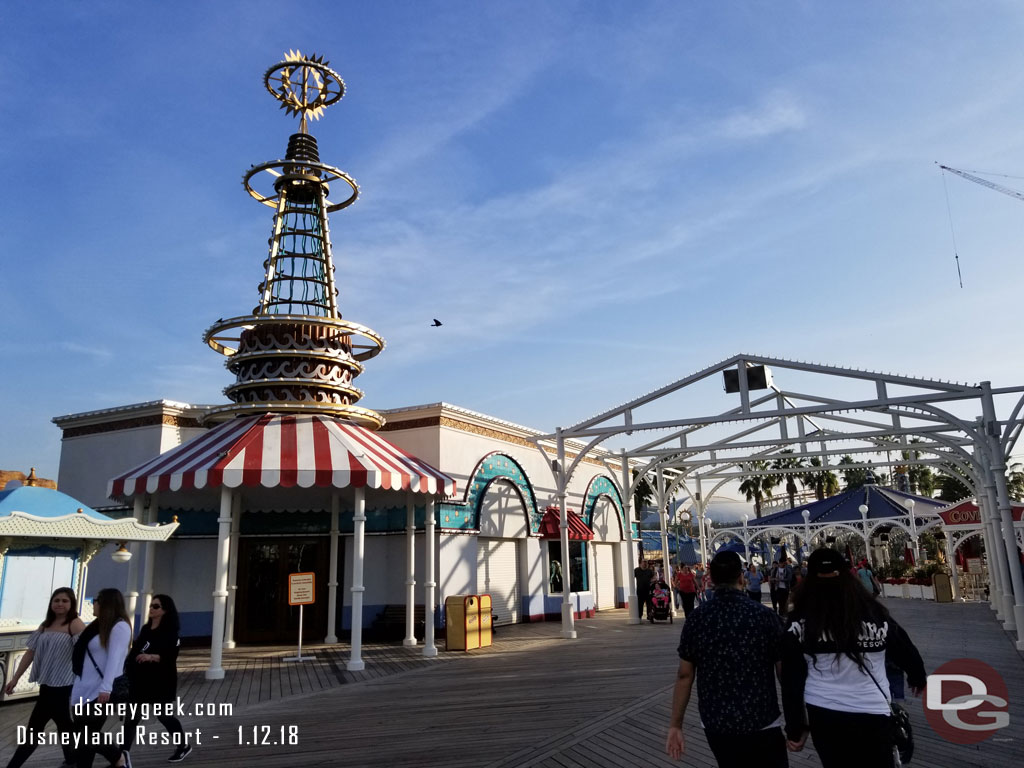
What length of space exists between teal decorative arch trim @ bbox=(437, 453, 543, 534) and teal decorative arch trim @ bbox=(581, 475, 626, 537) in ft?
10.3

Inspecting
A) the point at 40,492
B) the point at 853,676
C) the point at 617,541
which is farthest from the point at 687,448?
the point at 853,676

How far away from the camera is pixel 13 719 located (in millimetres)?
7984

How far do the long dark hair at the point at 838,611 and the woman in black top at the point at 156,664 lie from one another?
4.74 meters

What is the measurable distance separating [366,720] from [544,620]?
39.5ft

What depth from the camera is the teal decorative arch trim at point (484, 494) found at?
1570 cm

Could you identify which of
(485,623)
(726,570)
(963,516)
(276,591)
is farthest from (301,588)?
(963,516)

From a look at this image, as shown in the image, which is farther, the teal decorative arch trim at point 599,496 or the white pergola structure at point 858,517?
the white pergola structure at point 858,517

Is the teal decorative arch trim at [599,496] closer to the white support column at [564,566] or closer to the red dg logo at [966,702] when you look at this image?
the white support column at [564,566]

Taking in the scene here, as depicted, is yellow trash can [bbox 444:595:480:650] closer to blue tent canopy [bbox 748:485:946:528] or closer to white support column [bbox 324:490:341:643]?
white support column [bbox 324:490:341:643]

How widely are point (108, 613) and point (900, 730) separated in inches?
203

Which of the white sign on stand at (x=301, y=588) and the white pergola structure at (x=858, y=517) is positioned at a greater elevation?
the white pergola structure at (x=858, y=517)

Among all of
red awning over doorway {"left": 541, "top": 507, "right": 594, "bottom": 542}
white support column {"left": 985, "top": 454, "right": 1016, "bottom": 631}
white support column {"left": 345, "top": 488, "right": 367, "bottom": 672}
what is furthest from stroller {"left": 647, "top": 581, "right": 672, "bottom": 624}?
white support column {"left": 345, "top": 488, "right": 367, "bottom": 672}

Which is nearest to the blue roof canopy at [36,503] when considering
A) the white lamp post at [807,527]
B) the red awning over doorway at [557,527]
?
the red awning over doorway at [557,527]

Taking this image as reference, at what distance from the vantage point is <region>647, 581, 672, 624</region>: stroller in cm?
1727
